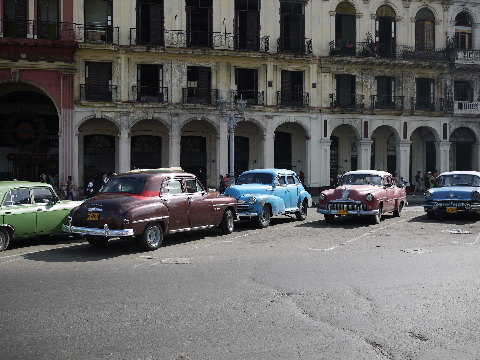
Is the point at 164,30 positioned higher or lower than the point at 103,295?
higher

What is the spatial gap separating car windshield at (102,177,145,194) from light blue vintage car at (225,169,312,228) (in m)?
4.12

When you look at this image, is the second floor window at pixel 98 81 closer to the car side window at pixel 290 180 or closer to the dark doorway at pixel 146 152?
the dark doorway at pixel 146 152

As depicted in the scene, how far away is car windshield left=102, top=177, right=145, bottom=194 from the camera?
38.6ft

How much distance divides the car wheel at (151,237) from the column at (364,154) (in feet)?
76.1

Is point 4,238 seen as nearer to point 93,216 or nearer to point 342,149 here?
point 93,216

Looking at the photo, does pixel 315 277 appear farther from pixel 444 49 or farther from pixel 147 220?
pixel 444 49

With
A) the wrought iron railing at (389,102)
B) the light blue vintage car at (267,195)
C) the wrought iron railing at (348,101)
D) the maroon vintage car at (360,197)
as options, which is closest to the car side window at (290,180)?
the light blue vintage car at (267,195)

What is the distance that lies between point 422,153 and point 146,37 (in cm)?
2058

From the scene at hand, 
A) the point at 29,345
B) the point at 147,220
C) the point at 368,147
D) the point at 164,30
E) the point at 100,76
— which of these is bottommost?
the point at 29,345

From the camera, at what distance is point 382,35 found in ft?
108

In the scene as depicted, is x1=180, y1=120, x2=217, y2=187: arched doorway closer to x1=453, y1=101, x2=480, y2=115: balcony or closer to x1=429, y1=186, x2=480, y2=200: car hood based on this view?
x1=429, y1=186, x2=480, y2=200: car hood

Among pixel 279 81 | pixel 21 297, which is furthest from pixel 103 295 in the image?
pixel 279 81

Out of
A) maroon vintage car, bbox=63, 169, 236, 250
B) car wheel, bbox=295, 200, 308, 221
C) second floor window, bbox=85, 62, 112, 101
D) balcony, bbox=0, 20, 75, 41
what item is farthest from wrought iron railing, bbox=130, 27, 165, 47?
maroon vintage car, bbox=63, 169, 236, 250

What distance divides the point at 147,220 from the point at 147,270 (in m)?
2.10
